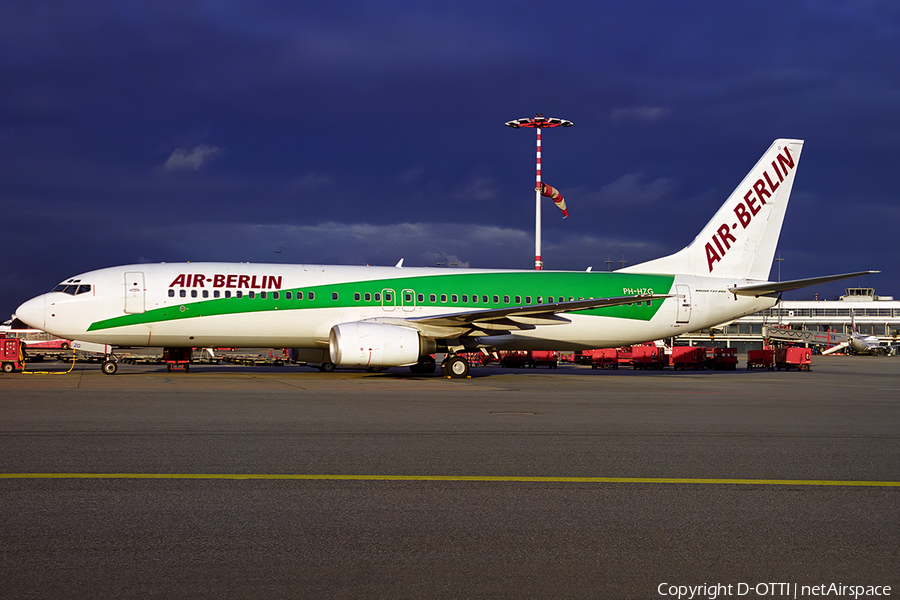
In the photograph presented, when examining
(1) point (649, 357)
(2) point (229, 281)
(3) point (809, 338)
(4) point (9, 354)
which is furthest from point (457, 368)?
(3) point (809, 338)

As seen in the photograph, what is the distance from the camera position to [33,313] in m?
23.7

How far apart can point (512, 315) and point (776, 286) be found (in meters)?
11.0

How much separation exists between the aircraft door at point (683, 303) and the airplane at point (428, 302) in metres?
0.04

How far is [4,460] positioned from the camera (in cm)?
802

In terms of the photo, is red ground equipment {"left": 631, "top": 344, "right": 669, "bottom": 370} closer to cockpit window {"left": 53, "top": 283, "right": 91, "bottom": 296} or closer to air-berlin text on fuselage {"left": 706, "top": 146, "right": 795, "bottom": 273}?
air-berlin text on fuselage {"left": 706, "top": 146, "right": 795, "bottom": 273}

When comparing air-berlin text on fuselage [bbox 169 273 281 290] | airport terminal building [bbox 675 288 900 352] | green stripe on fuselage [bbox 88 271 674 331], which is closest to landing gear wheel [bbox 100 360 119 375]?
green stripe on fuselage [bbox 88 271 674 331]

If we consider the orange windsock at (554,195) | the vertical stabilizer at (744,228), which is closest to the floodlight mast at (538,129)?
the orange windsock at (554,195)

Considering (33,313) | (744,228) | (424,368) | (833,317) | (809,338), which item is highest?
(744,228)

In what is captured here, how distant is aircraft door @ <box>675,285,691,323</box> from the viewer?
29656 millimetres

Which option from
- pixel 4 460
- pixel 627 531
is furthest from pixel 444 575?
pixel 4 460

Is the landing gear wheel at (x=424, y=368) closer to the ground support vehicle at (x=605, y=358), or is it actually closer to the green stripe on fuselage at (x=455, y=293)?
the green stripe on fuselage at (x=455, y=293)

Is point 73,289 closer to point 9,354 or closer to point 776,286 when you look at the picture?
point 9,354

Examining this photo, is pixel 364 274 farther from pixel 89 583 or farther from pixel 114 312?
pixel 89 583

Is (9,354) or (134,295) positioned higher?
(134,295)
